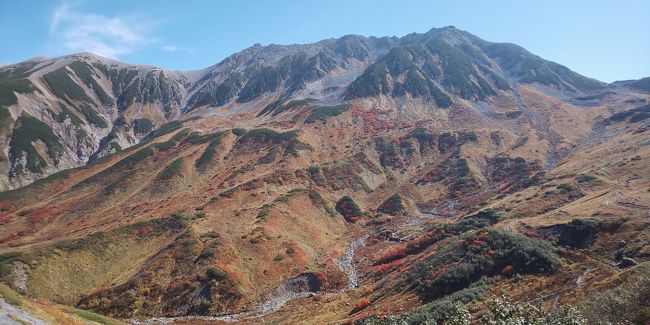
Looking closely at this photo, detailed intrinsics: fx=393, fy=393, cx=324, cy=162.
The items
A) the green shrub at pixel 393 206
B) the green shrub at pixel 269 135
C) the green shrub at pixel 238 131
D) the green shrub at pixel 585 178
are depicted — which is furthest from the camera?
the green shrub at pixel 238 131

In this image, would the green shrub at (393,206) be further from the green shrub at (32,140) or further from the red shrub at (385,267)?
the green shrub at (32,140)

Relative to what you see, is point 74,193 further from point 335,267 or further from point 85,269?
point 335,267

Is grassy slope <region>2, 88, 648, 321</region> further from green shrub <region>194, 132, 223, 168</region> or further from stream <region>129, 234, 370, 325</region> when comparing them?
stream <region>129, 234, 370, 325</region>

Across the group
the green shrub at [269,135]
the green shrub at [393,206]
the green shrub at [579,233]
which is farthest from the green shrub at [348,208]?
the green shrub at [579,233]

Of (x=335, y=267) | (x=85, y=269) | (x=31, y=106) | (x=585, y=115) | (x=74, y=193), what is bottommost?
(x=335, y=267)

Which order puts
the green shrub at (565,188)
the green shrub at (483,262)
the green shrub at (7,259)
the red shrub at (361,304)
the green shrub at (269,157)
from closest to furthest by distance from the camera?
1. the green shrub at (483,262)
2. the red shrub at (361,304)
3. the green shrub at (7,259)
4. the green shrub at (565,188)
5. the green shrub at (269,157)

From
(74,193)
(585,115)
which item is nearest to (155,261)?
(74,193)
